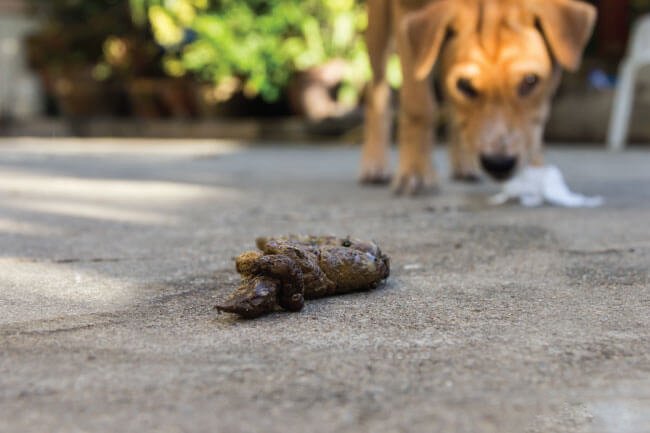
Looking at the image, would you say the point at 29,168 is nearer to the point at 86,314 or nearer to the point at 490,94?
the point at 490,94

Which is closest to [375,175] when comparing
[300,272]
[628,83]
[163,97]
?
[300,272]

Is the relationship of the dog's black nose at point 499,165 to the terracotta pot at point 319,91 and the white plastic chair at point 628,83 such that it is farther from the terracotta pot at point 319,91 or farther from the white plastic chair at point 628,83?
the terracotta pot at point 319,91

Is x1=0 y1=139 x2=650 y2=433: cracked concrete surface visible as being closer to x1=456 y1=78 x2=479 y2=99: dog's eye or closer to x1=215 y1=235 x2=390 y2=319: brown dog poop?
x1=215 y1=235 x2=390 y2=319: brown dog poop

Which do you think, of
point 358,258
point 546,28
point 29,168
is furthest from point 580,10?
point 29,168

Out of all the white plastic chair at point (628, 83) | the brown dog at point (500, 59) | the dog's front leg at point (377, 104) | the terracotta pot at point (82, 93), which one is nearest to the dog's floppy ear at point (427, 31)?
the brown dog at point (500, 59)

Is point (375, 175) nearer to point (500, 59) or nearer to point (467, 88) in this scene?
point (467, 88)
